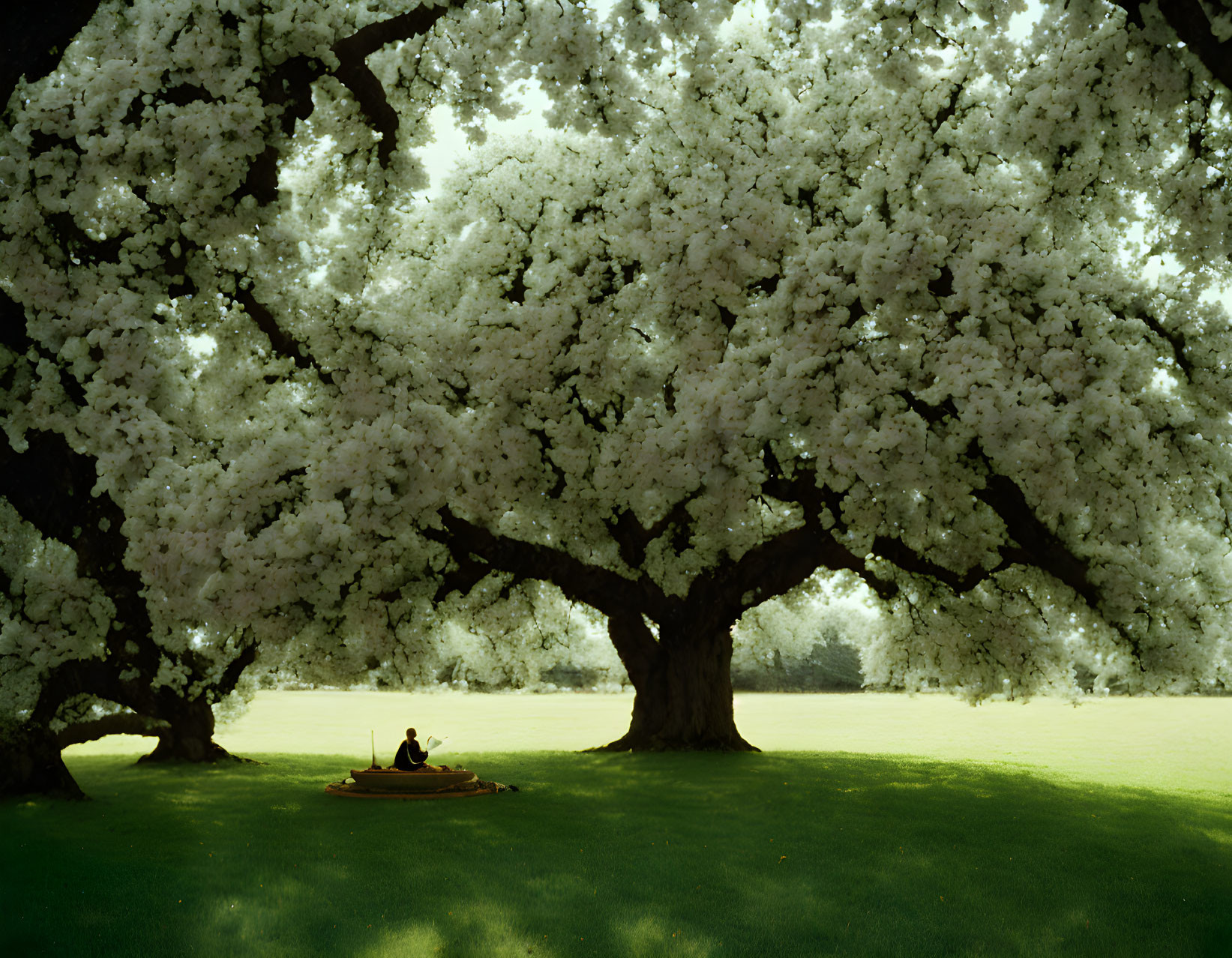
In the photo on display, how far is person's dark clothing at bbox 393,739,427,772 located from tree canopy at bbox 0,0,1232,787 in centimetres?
216

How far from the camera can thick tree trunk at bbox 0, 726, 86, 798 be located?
17984 mm

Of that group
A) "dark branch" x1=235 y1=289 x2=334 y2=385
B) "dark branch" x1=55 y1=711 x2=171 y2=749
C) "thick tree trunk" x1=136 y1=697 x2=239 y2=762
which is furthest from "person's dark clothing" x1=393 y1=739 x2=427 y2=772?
"thick tree trunk" x1=136 y1=697 x2=239 y2=762

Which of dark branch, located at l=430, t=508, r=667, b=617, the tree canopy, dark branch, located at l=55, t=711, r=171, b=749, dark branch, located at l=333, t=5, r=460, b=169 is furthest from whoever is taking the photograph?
dark branch, located at l=430, t=508, r=667, b=617

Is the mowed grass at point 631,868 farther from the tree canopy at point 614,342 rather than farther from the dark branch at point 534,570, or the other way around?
the dark branch at point 534,570

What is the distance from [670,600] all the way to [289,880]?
51.9 ft

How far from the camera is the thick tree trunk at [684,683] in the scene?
2680 cm

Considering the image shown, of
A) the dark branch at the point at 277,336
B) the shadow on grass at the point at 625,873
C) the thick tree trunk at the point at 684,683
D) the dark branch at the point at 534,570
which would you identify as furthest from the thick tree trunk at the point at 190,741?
the dark branch at the point at 277,336

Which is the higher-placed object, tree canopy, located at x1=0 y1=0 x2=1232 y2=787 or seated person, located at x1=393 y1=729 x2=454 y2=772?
tree canopy, located at x1=0 y1=0 x2=1232 y2=787

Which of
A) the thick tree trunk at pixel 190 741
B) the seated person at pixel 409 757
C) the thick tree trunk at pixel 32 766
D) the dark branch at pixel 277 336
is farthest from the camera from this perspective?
the thick tree trunk at pixel 190 741

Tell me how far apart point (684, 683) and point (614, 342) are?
9.45 metres

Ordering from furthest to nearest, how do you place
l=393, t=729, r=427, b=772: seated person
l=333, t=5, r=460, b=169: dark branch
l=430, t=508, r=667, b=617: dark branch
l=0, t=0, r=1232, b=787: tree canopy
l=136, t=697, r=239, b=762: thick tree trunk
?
l=136, t=697, r=239, b=762: thick tree trunk → l=430, t=508, r=667, b=617: dark branch → l=393, t=729, r=427, b=772: seated person → l=333, t=5, r=460, b=169: dark branch → l=0, t=0, r=1232, b=787: tree canopy

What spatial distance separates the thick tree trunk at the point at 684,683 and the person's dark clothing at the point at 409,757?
8.73 meters

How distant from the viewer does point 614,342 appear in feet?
76.8

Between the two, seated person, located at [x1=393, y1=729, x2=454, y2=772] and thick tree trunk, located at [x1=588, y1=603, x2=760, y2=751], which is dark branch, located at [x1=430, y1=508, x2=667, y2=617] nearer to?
thick tree trunk, located at [x1=588, y1=603, x2=760, y2=751]
